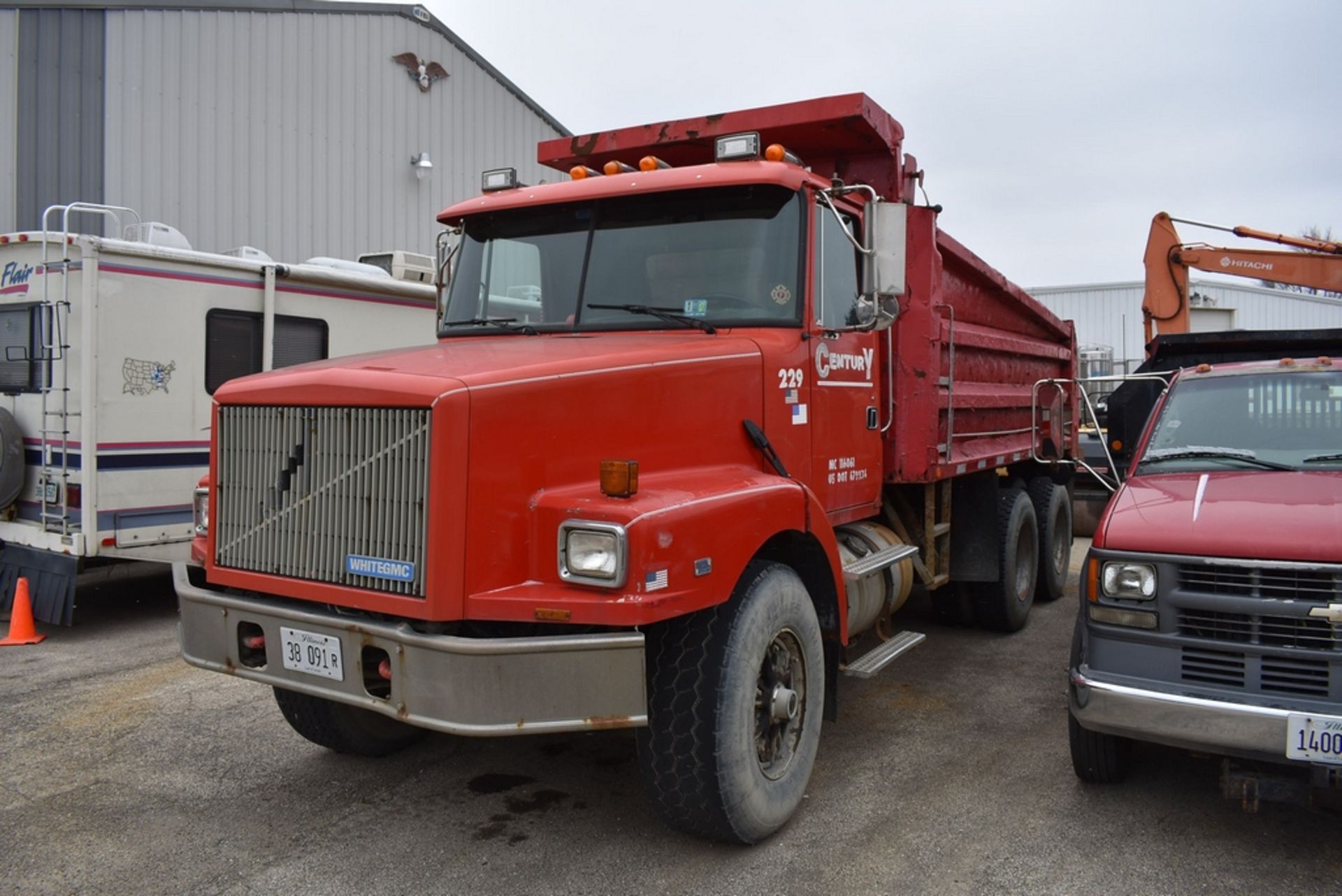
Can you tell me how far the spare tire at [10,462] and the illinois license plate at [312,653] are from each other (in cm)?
547

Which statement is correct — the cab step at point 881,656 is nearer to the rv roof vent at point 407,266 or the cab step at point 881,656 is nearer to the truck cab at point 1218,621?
the truck cab at point 1218,621

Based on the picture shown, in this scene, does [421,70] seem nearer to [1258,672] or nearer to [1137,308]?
→ [1258,672]

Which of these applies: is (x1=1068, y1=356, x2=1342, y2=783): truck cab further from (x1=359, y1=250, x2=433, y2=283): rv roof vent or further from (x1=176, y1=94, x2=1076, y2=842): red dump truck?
(x1=359, y1=250, x2=433, y2=283): rv roof vent

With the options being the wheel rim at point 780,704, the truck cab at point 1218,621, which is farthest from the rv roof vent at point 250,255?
the truck cab at point 1218,621

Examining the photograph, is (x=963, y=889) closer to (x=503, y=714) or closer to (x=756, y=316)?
(x=503, y=714)

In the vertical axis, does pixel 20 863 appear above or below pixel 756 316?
below

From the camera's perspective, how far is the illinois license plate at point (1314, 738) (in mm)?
3457

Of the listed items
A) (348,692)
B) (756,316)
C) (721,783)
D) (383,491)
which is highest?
(756,316)

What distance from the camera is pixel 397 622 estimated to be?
140 inches

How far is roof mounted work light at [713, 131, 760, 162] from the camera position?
469 cm

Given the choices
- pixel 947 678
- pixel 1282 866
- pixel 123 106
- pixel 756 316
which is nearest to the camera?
pixel 1282 866

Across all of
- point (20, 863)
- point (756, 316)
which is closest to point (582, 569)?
point (756, 316)

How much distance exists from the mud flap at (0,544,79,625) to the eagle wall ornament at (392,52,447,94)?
9.77m

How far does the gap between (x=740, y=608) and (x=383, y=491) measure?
1.38 metres
